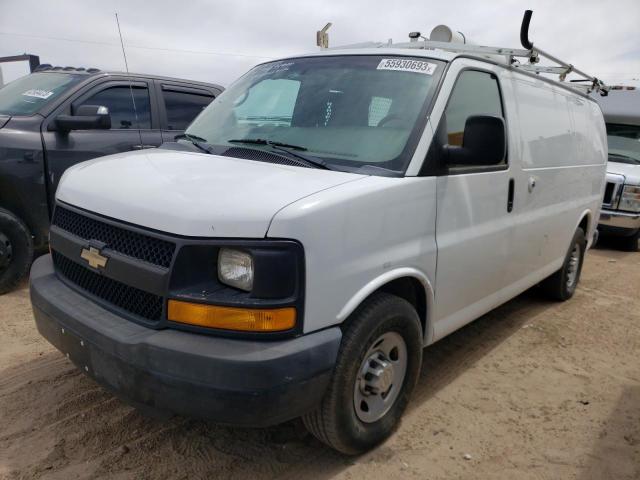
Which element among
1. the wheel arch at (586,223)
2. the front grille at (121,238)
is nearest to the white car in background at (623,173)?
the wheel arch at (586,223)

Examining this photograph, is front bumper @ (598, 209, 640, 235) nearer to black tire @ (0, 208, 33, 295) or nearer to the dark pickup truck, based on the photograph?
the dark pickup truck

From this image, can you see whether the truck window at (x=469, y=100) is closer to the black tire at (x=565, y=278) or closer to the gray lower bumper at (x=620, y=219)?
the black tire at (x=565, y=278)

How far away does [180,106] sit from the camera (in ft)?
20.1

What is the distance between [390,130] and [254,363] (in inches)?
58.5

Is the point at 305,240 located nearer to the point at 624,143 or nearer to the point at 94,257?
the point at 94,257

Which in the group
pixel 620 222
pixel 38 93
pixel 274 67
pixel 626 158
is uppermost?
pixel 274 67

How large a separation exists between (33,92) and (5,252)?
1.69m

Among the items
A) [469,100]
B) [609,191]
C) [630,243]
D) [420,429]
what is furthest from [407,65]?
[630,243]

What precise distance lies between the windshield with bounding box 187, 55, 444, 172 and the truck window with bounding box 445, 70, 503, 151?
198 millimetres

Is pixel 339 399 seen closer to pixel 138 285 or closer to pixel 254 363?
pixel 254 363

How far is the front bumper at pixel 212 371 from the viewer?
210cm

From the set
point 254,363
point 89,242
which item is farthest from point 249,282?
point 89,242

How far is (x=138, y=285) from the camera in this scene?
2.32 m

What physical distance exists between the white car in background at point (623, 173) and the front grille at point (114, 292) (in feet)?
26.8
